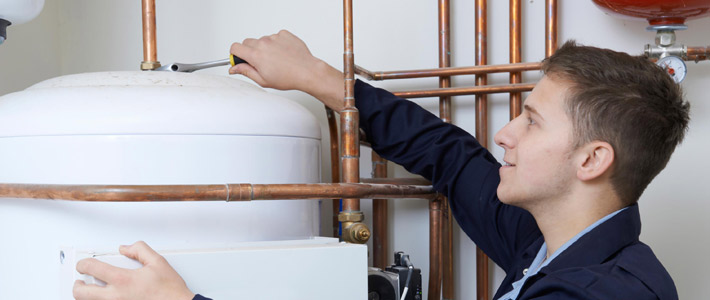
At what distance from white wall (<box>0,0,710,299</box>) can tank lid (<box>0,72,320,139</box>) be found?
47cm

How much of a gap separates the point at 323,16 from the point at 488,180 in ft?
1.76

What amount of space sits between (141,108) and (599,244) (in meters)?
0.58

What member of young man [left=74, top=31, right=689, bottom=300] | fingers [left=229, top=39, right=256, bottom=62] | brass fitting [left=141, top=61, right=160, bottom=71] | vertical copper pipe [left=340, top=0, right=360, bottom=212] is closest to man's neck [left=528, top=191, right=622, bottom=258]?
young man [left=74, top=31, right=689, bottom=300]

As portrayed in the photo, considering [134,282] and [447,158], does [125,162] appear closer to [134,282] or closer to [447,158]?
[134,282]

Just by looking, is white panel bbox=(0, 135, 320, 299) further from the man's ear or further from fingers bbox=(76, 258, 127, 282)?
the man's ear

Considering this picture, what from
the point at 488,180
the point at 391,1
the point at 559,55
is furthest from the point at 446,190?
the point at 391,1

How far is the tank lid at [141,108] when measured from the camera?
2.97 ft

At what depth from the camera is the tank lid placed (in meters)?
0.91

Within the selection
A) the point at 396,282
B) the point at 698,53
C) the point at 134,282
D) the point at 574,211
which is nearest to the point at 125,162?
the point at 134,282

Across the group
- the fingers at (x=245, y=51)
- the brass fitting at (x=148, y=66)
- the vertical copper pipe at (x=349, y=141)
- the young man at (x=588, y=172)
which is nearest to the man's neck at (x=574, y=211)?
the young man at (x=588, y=172)

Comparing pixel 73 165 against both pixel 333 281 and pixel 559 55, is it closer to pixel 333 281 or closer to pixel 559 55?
pixel 333 281

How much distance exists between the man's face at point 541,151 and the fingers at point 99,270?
0.50 meters

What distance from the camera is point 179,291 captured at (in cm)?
82

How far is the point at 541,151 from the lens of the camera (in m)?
0.95
